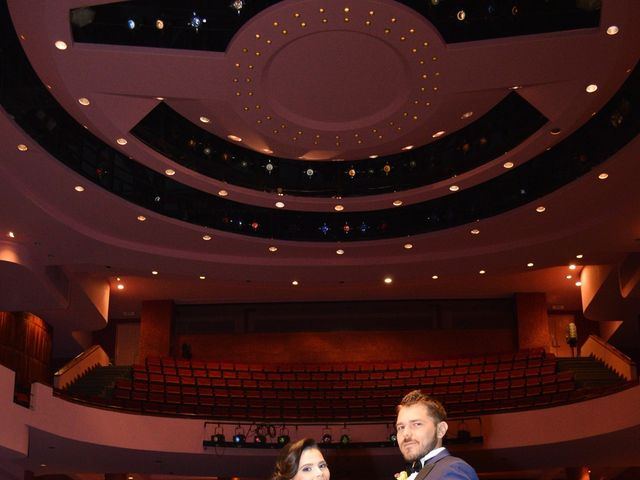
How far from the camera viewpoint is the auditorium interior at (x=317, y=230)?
32.8 ft

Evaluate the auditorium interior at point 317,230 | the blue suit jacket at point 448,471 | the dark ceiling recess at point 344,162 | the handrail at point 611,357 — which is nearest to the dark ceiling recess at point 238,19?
the auditorium interior at point 317,230

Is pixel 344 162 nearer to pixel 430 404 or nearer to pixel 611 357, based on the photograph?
pixel 611 357

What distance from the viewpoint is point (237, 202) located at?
48.9 ft

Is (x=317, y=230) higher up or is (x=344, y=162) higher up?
(x=344, y=162)

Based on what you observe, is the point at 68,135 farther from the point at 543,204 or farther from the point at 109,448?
the point at 543,204

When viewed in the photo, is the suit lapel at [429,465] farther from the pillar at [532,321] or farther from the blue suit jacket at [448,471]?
the pillar at [532,321]

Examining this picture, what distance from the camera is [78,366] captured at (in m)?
17.8

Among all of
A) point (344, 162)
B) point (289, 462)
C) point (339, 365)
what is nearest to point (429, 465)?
point (289, 462)

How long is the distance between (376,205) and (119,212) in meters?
4.25

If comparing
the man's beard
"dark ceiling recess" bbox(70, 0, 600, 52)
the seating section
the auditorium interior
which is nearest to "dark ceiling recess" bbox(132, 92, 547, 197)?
the auditorium interior

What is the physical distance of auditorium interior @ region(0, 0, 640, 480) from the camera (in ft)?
32.8

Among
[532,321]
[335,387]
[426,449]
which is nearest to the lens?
[426,449]

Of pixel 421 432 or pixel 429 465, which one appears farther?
pixel 421 432

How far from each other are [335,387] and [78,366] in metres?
5.30
